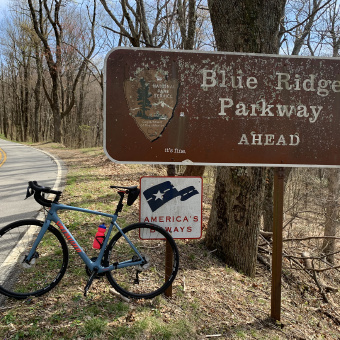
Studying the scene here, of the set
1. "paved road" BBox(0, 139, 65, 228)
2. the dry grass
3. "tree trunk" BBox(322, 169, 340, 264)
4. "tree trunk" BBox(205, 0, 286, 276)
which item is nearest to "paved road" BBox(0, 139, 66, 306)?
"paved road" BBox(0, 139, 65, 228)

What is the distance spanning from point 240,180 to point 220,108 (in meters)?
1.65

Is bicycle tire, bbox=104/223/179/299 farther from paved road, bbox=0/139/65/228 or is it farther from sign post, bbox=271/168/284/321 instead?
paved road, bbox=0/139/65/228

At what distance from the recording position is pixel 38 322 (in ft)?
9.50

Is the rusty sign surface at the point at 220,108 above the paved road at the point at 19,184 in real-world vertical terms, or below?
above

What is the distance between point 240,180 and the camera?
4.52 meters

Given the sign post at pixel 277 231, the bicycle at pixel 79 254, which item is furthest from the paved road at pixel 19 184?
the sign post at pixel 277 231

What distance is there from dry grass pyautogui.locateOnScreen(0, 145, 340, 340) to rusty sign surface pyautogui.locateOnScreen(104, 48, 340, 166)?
62.1 inches

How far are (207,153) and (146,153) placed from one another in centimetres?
63

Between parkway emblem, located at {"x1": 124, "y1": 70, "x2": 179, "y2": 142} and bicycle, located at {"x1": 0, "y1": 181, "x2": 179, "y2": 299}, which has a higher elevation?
parkway emblem, located at {"x1": 124, "y1": 70, "x2": 179, "y2": 142}

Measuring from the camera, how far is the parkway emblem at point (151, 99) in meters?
3.04

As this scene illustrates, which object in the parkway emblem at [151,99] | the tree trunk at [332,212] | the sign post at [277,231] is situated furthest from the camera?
the tree trunk at [332,212]

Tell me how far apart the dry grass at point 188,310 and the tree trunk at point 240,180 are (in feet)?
1.06

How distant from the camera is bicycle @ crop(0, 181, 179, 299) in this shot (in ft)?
10.7

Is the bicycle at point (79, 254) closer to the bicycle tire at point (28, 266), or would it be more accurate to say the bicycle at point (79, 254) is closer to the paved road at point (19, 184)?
the bicycle tire at point (28, 266)
